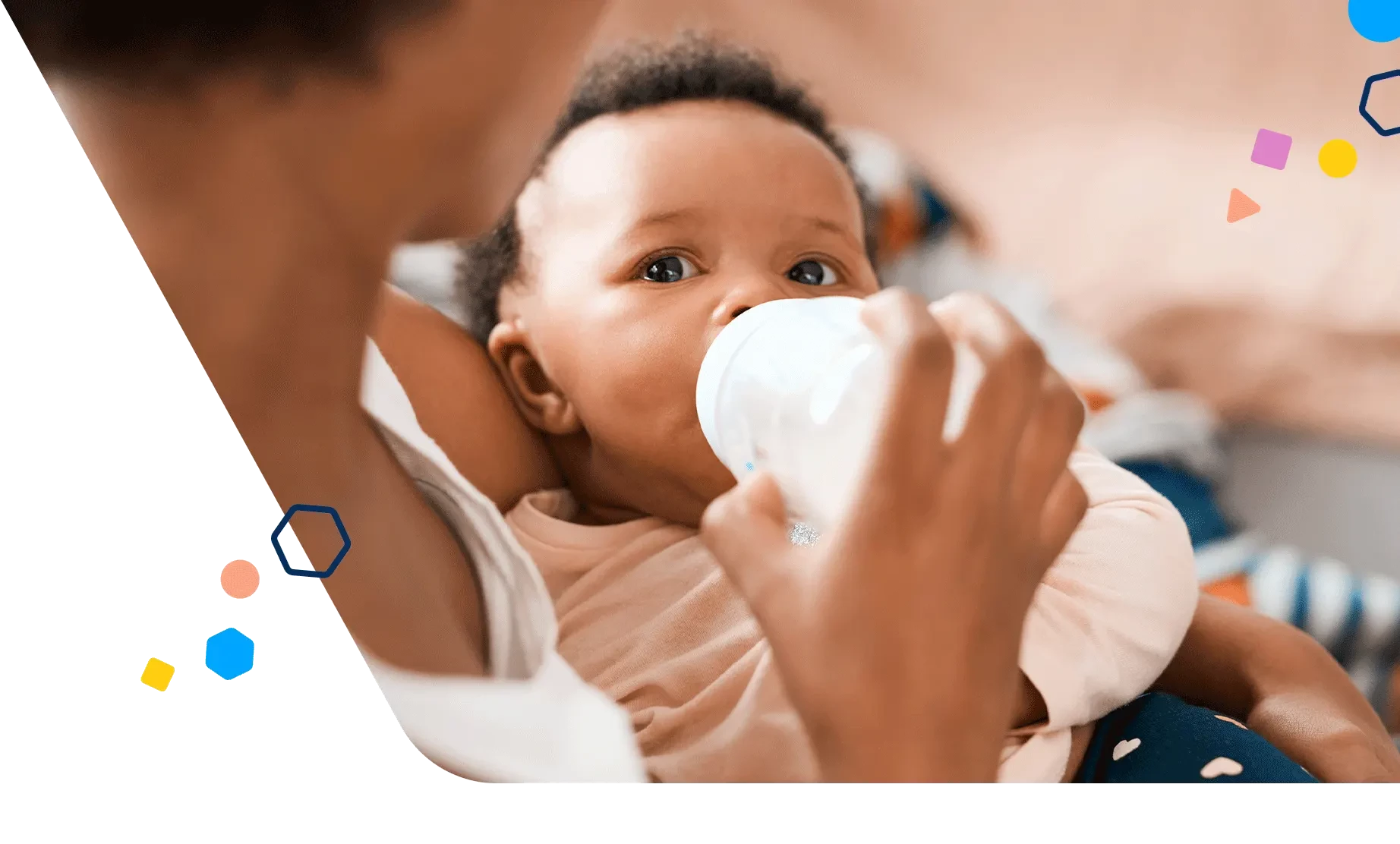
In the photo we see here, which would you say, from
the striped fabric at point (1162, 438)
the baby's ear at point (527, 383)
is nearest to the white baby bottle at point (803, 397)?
the baby's ear at point (527, 383)

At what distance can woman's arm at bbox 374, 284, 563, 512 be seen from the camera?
22.6 inches

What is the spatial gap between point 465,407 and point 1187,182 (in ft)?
1.44

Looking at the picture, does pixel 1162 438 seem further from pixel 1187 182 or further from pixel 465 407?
pixel 465 407

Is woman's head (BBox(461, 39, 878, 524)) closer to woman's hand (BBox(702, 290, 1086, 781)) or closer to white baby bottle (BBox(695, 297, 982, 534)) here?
white baby bottle (BBox(695, 297, 982, 534))

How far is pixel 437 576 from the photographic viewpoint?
1.78 feet

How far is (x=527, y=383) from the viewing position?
616 mm

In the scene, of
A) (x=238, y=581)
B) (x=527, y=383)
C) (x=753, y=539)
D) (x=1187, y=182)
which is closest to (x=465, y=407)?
(x=527, y=383)

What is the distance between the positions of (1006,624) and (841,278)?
0.89 ft

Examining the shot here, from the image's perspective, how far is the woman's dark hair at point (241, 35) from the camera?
0.44m

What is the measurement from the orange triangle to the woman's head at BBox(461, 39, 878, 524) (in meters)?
0.21

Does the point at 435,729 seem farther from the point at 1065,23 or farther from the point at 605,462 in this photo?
the point at 1065,23

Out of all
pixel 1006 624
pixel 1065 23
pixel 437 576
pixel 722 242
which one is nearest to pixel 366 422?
pixel 437 576

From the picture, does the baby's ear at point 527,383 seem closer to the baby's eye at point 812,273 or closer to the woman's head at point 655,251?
the woman's head at point 655,251

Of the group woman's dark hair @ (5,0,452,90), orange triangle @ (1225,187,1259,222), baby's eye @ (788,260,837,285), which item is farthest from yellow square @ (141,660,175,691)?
orange triangle @ (1225,187,1259,222)
